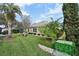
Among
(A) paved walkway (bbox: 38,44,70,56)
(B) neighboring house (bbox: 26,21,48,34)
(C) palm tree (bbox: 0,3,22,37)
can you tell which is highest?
(C) palm tree (bbox: 0,3,22,37)

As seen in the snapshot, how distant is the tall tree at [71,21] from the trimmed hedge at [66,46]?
0.15ft

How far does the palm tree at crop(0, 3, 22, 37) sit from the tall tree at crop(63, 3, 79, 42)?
0.42 m

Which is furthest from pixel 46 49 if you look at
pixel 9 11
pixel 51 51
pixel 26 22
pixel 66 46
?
pixel 9 11

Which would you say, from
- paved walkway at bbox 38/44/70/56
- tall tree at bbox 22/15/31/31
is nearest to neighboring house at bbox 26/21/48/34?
tall tree at bbox 22/15/31/31

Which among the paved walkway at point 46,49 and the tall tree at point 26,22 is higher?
the tall tree at point 26,22

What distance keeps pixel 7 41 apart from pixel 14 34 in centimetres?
9

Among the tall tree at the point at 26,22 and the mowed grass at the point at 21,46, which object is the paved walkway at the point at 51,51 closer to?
the mowed grass at the point at 21,46

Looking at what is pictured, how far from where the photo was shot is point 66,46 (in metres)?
1.42

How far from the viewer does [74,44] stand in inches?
55.6

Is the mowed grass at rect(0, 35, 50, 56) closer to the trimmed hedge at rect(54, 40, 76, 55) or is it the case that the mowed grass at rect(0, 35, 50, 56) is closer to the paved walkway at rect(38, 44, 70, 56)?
the paved walkway at rect(38, 44, 70, 56)

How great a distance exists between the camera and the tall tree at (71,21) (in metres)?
1.42

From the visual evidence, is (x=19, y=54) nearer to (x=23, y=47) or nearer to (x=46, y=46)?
(x=23, y=47)

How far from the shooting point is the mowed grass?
1.40 meters

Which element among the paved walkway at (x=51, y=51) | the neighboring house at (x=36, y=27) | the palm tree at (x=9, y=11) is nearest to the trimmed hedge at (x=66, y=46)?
the paved walkway at (x=51, y=51)
